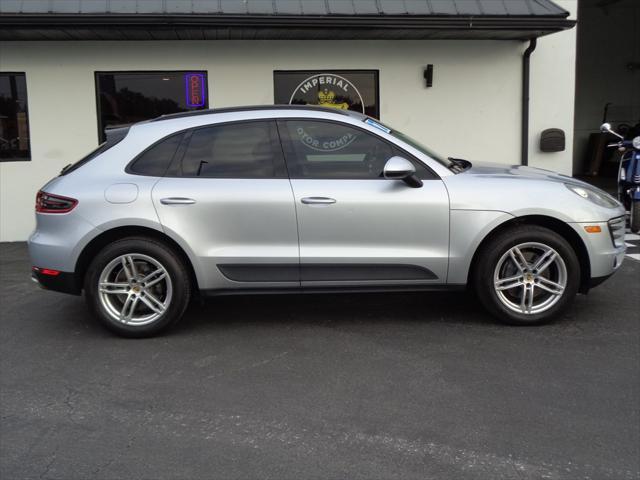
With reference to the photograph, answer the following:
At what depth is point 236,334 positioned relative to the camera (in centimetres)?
533

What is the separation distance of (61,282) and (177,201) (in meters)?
1.11

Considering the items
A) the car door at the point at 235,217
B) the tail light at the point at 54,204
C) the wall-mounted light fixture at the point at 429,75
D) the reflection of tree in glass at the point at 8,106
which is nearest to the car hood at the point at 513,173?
the car door at the point at 235,217

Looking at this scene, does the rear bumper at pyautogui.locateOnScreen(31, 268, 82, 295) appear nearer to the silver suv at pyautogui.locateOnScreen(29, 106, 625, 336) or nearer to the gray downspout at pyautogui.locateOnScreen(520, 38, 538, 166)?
the silver suv at pyautogui.locateOnScreen(29, 106, 625, 336)

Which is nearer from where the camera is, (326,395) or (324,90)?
(326,395)

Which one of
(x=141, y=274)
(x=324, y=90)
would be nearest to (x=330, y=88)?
(x=324, y=90)

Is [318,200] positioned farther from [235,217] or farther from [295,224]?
[235,217]

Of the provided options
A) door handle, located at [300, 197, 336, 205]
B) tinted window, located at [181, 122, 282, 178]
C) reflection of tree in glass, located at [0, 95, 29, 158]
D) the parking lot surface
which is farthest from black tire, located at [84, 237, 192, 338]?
reflection of tree in glass, located at [0, 95, 29, 158]

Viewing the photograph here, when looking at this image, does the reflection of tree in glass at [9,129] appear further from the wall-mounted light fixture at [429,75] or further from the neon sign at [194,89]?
the wall-mounted light fixture at [429,75]

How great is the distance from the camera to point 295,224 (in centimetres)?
509

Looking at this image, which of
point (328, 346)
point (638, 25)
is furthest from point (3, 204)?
point (638, 25)

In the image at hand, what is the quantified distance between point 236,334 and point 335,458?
7.09 feet

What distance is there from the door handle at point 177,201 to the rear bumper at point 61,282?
2.99ft

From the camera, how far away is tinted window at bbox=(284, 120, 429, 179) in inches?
205

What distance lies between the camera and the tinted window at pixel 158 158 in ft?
17.1
